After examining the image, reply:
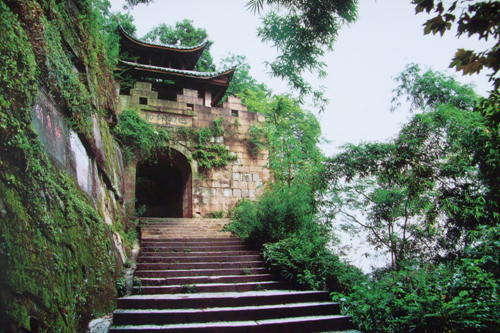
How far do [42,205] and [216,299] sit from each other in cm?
274

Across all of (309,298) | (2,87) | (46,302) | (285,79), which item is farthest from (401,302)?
(2,87)

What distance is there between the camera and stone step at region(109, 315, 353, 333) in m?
3.67

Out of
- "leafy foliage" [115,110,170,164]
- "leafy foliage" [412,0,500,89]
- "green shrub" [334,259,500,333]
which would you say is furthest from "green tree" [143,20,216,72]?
"leafy foliage" [412,0,500,89]

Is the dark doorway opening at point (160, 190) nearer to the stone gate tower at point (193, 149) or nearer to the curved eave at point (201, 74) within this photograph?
the stone gate tower at point (193, 149)

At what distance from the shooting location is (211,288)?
510 cm

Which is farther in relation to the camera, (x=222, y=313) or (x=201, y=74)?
(x=201, y=74)

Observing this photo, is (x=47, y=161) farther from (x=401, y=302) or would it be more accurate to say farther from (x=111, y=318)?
(x=401, y=302)

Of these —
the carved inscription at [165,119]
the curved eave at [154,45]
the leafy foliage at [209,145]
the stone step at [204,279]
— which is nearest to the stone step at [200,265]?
the stone step at [204,279]

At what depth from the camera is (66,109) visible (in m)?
3.85

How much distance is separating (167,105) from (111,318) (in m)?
9.01

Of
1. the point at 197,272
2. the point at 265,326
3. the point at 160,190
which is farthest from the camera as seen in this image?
the point at 160,190

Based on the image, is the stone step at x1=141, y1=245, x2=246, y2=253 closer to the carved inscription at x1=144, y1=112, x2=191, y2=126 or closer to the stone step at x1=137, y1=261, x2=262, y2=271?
the stone step at x1=137, y1=261, x2=262, y2=271

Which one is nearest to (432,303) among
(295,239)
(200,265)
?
(295,239)

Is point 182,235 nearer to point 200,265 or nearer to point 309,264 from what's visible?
point 200,265
